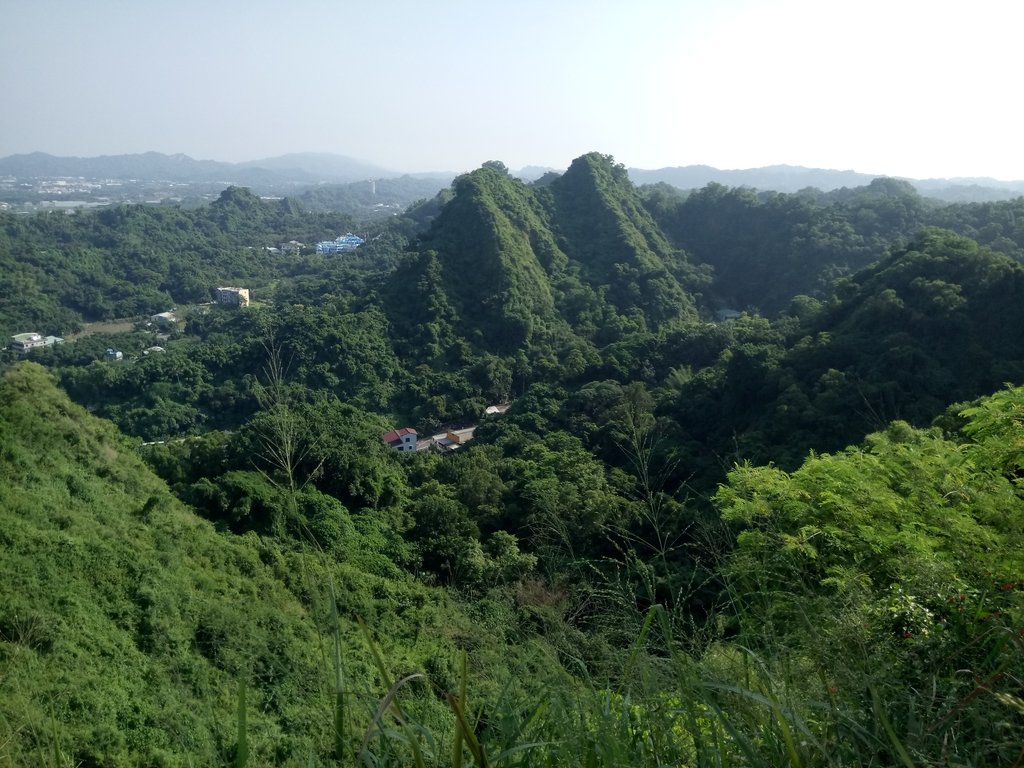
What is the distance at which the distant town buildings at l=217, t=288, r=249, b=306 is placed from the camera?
41.3 meters

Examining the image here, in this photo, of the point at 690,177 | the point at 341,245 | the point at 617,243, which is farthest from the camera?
the point at 690,177

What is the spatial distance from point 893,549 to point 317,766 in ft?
15.0

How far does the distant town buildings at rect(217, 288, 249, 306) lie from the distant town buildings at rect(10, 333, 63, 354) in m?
10.2

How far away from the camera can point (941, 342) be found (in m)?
14.1

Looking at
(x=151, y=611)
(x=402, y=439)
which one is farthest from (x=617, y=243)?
(x=151, y=611)

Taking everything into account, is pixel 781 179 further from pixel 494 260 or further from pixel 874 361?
pixel 874 361

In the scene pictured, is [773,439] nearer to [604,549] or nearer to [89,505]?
[604,549]

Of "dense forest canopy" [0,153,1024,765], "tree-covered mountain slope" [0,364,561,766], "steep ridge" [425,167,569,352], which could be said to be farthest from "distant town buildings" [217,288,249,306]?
"tree-covered mountain slope" [0,364,561,766]

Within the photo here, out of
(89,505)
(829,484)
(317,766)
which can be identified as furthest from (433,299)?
(317,766)

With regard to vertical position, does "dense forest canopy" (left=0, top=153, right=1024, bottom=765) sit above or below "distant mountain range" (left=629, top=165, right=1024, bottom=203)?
below

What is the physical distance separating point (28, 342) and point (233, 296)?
1217 centimetres

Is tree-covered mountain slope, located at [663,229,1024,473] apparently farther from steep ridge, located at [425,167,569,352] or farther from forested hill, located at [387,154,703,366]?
steep ridge, located at [425,167,569,352]

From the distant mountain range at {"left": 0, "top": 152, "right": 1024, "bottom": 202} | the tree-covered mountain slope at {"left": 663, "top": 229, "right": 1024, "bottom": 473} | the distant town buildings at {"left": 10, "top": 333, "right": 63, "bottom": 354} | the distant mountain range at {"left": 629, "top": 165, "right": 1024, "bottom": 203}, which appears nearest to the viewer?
the tree-covered mountain slope at {"left": 663, "top": 229, "right": 1024, "bottom": 473}

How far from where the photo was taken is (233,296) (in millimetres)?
41812
